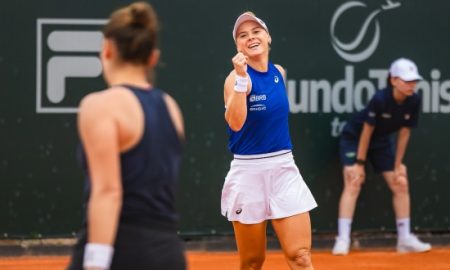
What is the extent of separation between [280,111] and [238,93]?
0.39 metres

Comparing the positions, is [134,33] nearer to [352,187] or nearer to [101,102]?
[101,102]

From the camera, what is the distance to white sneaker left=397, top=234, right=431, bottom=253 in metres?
8.88

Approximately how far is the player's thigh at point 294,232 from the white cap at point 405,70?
2.96m

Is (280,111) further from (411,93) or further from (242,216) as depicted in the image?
(411,93)

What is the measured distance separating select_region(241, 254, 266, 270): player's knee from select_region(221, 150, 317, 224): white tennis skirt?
19cm

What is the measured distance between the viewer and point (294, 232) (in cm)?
571

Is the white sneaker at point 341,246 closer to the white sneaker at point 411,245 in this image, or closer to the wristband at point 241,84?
the white sneaker at point 411,245

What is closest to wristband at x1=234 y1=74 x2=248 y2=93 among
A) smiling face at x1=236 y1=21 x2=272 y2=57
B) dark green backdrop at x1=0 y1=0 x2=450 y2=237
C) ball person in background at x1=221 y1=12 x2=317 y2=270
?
ball person in background at x1=221 y1=12 x2=317 y2=270

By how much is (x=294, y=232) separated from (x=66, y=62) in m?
3.44

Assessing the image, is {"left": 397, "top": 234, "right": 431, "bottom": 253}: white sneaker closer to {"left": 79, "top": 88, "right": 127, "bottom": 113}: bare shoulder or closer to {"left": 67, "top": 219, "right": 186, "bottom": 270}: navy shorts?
{"left": 67, "top": 219, "right": 186, "bottom": 270}: navy shorts

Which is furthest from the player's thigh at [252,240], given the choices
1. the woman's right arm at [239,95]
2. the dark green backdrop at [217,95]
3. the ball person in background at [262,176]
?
the dark green backdrop at [217,95]

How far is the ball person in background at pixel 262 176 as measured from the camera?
577 cm

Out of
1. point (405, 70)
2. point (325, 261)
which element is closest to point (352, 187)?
point (325, 261)

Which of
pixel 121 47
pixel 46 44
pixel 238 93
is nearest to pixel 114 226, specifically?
pixel 121 47
